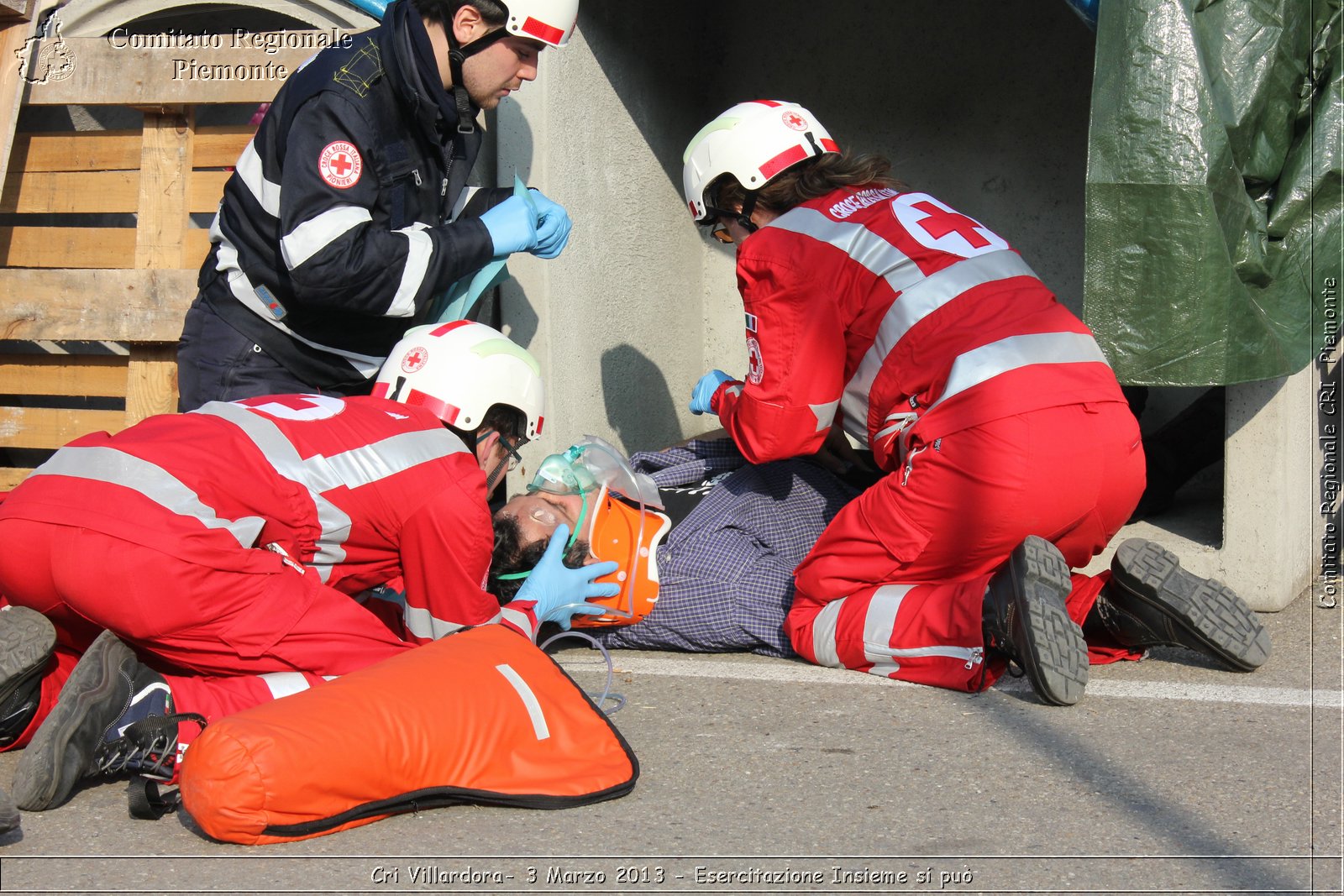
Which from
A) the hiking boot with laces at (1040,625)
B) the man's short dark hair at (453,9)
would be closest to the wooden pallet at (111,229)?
the man's short dark hair at (453,9)

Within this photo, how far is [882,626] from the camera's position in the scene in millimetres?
3217

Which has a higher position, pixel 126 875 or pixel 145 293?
pixel 145 293

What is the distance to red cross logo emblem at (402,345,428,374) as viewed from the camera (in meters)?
3.38

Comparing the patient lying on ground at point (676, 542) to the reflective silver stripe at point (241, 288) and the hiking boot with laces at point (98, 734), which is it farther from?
the hiking boot with laces at point (98, 734)

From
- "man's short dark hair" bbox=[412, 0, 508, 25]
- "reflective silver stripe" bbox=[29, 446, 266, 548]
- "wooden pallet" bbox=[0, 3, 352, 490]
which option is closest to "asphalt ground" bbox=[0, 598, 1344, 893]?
"reflective silver stripe" bbox=[29, 446, 266, 548]

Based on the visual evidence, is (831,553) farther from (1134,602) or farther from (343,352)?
(343,352)

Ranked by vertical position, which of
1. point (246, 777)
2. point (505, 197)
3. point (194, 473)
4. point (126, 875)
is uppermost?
point (505, 197)

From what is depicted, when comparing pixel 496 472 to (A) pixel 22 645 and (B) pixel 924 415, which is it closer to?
(B) pixel 924 415

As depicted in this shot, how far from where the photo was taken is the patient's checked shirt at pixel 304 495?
103 inches

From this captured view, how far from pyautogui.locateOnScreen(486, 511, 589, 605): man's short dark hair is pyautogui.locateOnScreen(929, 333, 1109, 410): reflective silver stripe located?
109 centimetres

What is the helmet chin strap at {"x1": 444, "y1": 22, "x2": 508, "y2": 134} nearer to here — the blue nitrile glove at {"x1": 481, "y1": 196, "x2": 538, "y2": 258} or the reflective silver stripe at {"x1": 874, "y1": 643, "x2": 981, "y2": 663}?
the blue nitrile glove at {"x1": 481, "y1": 196, "x2": 538, "y2": 258}

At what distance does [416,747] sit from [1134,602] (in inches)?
69.7

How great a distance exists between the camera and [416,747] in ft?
7.65

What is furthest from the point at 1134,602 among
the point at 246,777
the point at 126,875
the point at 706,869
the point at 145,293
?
the point at 145,293
